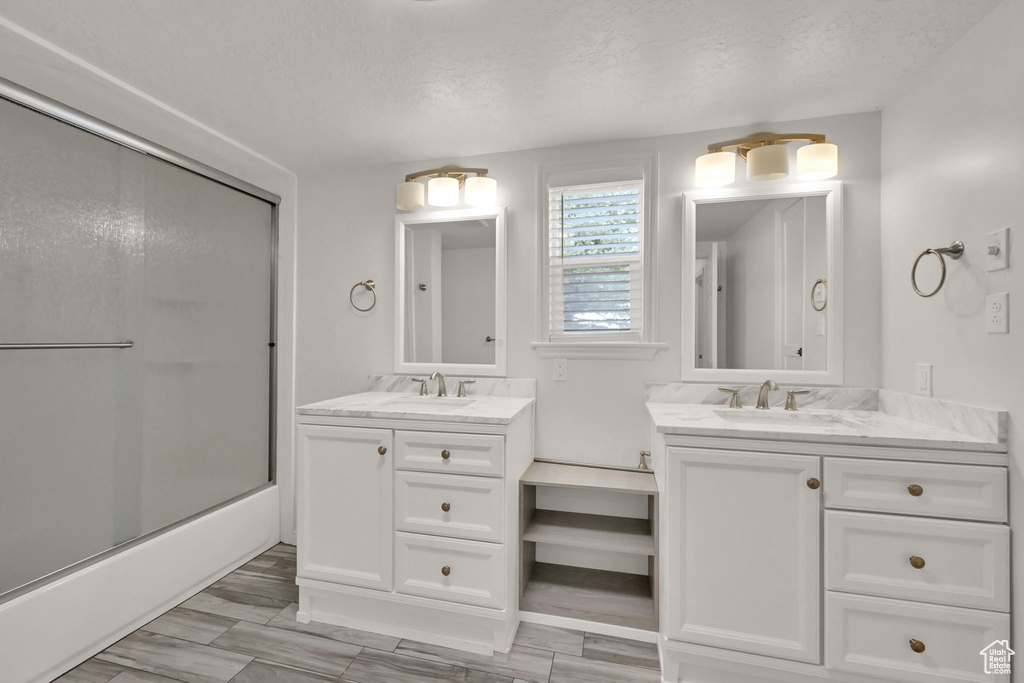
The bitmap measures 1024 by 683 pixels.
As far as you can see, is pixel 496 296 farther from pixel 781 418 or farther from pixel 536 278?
pixel 781 418

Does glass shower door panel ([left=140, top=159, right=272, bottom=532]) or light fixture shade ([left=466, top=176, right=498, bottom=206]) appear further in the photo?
light fixture shade ([left=466, top=176, right=498, bottom=206])

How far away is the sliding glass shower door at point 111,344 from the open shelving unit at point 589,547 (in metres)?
1.61

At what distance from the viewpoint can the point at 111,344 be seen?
1805 mm

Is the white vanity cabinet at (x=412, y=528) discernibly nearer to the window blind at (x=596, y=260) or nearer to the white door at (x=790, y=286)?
the window blind at (x=596, y=260)

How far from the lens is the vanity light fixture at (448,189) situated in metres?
2.34

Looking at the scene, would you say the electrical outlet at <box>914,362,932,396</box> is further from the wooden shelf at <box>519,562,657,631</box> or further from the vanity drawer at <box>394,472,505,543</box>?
the vanity drawer at <box>394,472,505,543</box>

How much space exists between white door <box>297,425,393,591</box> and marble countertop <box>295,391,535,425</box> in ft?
0.26

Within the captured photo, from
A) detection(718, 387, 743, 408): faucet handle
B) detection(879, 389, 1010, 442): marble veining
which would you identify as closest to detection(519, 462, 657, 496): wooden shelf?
detection(718, 387, 743, 408): faucet handle

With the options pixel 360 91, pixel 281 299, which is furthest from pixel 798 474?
pixel 281 299

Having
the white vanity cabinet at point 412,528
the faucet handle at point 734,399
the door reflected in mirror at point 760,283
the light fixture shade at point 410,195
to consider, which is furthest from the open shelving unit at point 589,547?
the light fixture shade at point 410,195

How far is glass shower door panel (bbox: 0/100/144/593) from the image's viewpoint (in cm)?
151

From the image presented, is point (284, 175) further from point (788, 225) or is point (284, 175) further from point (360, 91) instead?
point (788, 225)

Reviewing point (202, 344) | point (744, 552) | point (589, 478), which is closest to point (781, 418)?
point (744, 552)

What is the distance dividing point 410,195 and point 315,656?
2.11 m
